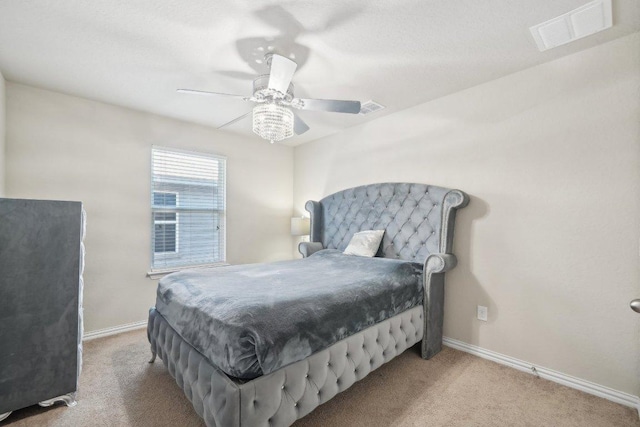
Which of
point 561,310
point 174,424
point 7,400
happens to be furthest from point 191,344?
point 561,310

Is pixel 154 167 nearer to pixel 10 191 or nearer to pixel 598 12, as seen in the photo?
pixel 10 191

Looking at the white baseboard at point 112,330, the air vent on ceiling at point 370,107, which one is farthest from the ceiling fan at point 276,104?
the white baseboard at point 112,330

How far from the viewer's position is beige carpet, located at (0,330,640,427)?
1.75 meters

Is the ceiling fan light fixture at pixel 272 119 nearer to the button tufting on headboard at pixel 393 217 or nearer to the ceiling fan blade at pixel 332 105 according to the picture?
the ceiling fan blade at pixel 332 105

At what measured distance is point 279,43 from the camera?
2031 millimetres

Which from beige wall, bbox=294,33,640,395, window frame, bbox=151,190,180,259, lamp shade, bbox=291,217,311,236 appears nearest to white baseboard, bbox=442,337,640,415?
beige wall, bbox=294,33,640,395

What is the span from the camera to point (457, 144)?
2.82m

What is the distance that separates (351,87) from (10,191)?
130 inches

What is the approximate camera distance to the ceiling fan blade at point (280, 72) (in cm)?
180

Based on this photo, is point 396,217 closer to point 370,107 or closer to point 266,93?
point 370,107

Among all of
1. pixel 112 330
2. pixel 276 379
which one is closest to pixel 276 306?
pixel 276 379

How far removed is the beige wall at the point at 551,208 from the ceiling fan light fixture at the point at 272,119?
1.63m

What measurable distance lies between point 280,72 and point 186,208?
2.50 metres

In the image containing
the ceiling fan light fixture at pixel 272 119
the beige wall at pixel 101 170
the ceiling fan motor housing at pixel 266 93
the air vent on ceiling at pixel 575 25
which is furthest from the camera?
the beige wall at pixel 101 170
